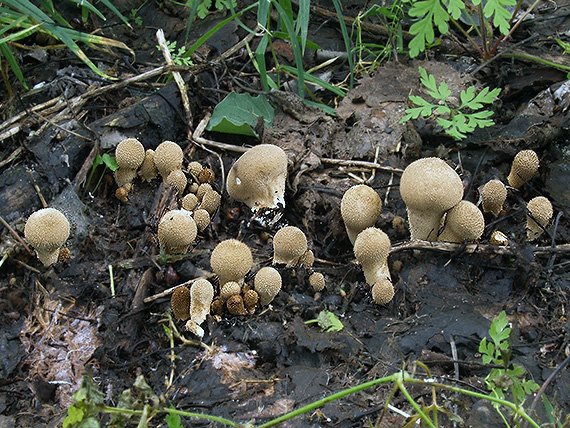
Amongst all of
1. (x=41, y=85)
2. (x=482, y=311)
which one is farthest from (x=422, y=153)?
(x=41, y=85)

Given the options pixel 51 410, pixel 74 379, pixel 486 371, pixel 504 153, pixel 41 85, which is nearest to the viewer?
pixel 486 371

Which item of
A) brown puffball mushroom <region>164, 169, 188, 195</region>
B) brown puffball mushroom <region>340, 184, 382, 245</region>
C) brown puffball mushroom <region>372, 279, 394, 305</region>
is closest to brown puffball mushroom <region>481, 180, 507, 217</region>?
brown puffball mushroom <region>340, 184, 382, 245</region>

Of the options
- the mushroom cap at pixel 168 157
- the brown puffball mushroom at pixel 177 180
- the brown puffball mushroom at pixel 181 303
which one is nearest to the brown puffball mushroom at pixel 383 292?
the brown puffball mushroom at pixel 181 303

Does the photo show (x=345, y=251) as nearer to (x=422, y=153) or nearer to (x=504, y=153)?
(x=422, y=153)

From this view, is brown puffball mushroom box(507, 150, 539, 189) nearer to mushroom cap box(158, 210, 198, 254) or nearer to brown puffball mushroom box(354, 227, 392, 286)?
brown puffball mushroom box(354, 227, 392, 286)

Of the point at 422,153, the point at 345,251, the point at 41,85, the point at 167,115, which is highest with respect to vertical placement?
the point at 41,85

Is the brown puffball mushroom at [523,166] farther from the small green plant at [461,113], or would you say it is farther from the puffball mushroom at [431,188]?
the puffball mushroom at [431,188]
